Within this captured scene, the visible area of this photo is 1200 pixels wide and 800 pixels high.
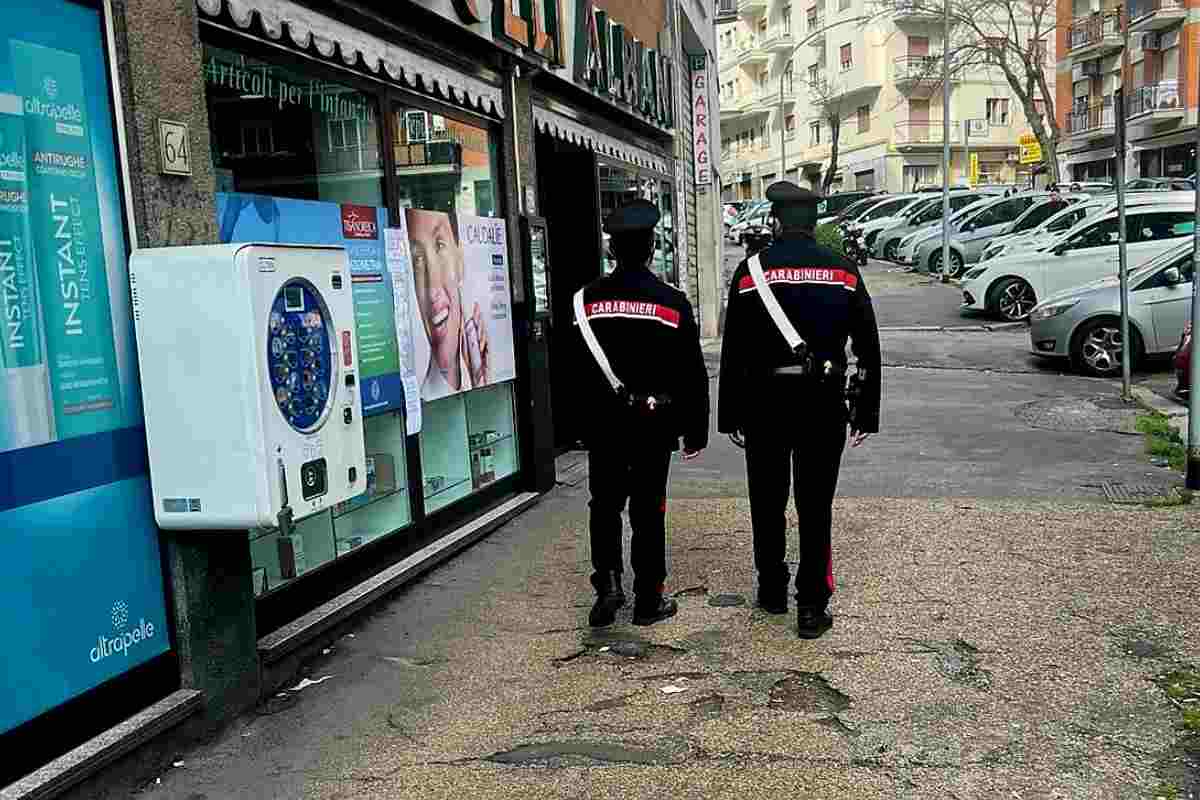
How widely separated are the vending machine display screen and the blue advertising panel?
0.49 m

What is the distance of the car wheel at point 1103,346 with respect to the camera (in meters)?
13.4

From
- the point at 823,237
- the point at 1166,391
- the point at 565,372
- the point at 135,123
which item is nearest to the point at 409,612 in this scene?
the point at 135,123

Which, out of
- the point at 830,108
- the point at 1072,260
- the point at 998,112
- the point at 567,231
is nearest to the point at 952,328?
the point at 1072,260

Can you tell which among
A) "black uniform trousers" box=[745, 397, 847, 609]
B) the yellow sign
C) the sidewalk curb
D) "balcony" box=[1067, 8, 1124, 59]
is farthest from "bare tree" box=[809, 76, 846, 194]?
"black uniform trousers" box=[745, 397, 847, 609]

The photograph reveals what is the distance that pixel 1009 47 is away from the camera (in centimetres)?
4228

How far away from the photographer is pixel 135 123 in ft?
13.0

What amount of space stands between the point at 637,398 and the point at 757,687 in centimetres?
138

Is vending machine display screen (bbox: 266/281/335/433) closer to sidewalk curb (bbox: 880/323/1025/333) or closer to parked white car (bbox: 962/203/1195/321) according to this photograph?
parked white car (bbox: 962/203/1195/321)

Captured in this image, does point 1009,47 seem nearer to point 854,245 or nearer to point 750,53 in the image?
point 854,245

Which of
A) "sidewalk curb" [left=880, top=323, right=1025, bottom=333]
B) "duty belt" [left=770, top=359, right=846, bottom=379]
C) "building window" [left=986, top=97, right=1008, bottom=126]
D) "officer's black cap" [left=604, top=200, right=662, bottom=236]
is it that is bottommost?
"sidewalk curb" [left=880, top=323, right=1025, bottom=333]

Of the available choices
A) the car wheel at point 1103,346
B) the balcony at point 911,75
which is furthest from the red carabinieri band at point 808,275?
the balcony at point 911,75

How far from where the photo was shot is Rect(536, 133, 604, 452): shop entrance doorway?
9953 mm

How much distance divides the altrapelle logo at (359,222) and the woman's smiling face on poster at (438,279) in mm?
460

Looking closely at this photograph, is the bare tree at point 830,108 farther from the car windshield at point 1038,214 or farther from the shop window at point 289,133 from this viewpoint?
the shop window at point 289,133
